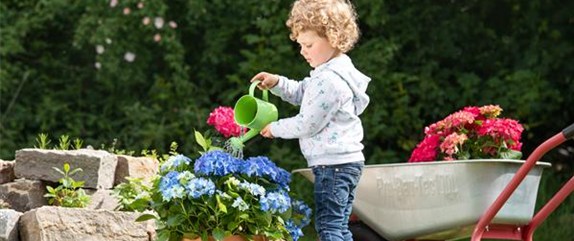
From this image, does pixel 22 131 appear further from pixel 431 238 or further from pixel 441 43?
pixel 431 238

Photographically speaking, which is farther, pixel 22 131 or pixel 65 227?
pixel 22 131

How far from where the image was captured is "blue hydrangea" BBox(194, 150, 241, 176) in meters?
3.56

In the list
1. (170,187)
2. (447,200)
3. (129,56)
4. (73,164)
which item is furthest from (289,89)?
(129,56)

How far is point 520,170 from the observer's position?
3613mm

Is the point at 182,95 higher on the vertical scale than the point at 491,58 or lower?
lower

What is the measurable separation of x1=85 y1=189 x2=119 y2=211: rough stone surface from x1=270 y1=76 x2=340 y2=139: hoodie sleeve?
3.63 feet

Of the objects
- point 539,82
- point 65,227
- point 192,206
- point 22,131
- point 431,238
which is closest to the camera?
point 192,206

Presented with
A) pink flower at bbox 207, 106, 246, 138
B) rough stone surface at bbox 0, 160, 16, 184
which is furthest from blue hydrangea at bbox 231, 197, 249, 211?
rough stone surface at bbox 0, 160, 16, 184

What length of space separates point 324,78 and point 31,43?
4.36 m

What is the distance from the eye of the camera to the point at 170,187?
3.55 metres

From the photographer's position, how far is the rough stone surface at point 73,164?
4.42 meters

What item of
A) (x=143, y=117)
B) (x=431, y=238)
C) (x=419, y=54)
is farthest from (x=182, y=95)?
(x=431, y=238)

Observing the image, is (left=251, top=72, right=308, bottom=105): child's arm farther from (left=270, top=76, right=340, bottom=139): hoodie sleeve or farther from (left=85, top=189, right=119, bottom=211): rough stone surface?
(left=85, top=189, right=119, bottom=211): rough stone surface

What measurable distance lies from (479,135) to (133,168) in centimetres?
136
